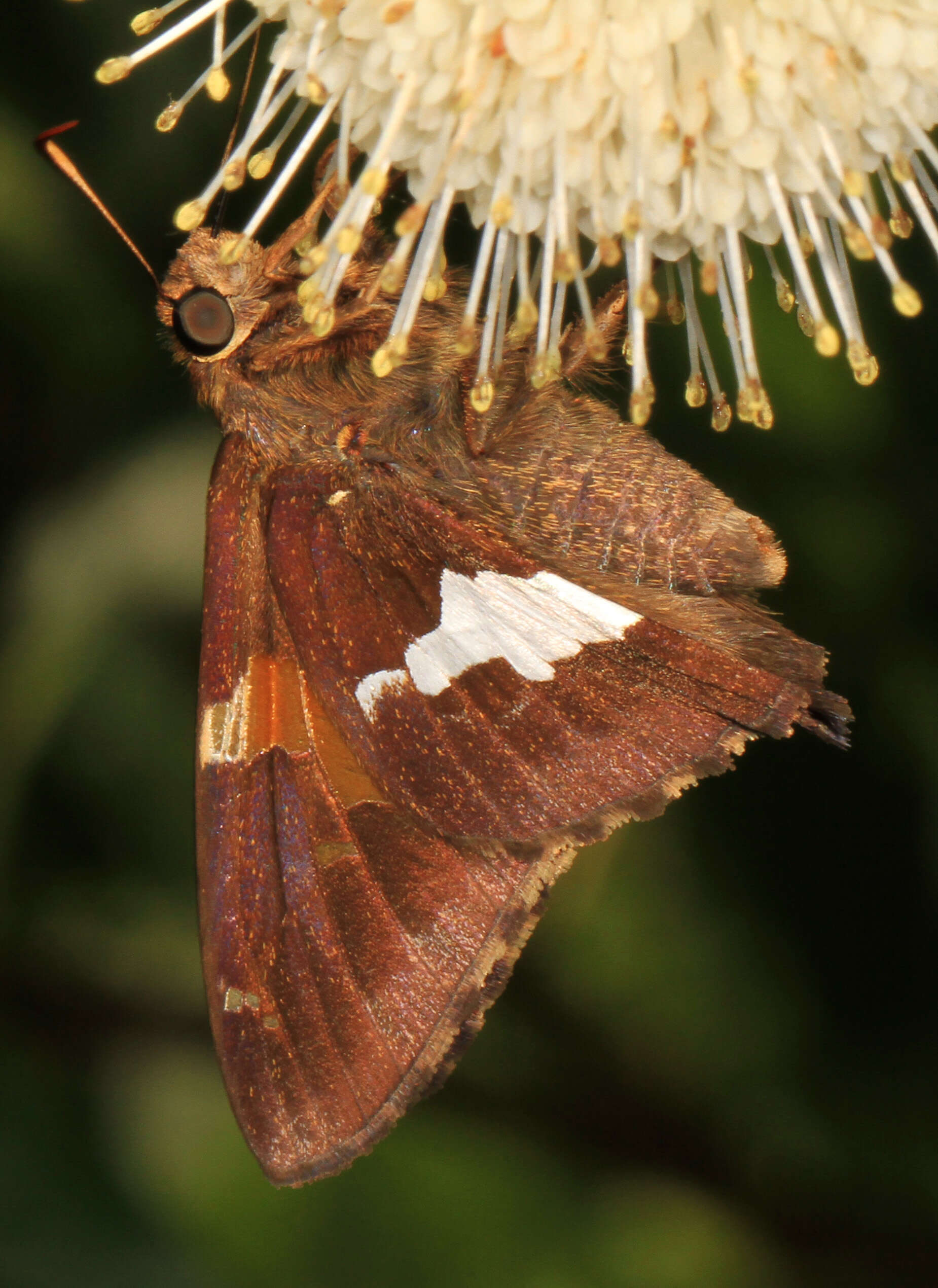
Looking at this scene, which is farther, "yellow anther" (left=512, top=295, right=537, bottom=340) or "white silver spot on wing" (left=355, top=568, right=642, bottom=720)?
"white silver spot on wing" (left=355, top=568, right=642, bottom=720)

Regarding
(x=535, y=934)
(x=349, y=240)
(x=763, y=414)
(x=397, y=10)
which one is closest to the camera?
(x=397, y=10)

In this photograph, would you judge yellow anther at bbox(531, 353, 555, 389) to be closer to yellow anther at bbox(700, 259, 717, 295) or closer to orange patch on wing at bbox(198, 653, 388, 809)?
yellow anther at bbox(700, 259, 717, 295)

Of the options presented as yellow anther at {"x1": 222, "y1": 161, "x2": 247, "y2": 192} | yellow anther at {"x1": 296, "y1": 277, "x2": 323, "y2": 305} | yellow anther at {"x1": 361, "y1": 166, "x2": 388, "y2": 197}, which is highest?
yellow anther at {"x1": 222, "y1": 161, "x2": 247, "y2": 192}

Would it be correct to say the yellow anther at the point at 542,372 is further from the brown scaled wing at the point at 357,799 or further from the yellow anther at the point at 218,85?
the yellow anther at the point at 218,85

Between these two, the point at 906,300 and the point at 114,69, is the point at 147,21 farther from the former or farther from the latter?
the point at 906,300

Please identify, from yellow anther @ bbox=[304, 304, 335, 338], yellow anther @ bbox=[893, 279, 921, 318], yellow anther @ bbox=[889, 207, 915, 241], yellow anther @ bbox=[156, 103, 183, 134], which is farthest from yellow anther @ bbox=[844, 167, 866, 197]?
yellow anther @ bbox=[156, 103, 183, 134]

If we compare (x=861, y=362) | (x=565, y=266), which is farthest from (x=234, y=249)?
(x=861, y=362)

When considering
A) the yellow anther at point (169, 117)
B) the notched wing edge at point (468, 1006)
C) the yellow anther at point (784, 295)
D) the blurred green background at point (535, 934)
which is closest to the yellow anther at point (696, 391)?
the yellow anther at point (784, 295)
